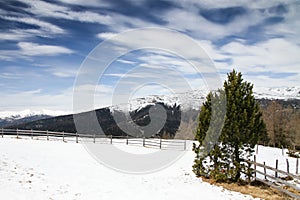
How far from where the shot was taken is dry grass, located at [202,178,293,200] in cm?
1286

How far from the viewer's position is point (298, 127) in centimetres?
4500

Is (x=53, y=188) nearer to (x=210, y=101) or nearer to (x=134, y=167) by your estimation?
(x=134, y=167)

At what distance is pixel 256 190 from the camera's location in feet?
46.4

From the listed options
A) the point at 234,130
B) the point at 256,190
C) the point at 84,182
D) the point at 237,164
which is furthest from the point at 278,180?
the point at 84,182

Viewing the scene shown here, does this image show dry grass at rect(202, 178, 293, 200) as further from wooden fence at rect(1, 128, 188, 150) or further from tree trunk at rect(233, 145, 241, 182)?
wooden fence at rect(1, 128, 188, 150)

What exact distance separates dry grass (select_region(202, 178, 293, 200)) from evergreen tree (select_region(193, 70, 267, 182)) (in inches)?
21.2

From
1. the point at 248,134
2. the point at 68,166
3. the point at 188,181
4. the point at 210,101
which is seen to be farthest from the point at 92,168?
the point at 248,134

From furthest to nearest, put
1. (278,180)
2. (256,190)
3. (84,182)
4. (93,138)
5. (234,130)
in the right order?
(93,138) < (234,130) < (84,182) < (256,190) < (278,180)

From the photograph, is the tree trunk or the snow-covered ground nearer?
the snow-covered ground

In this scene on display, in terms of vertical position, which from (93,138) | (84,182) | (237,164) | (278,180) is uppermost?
(237,164)

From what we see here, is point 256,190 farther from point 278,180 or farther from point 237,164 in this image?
point 237,164

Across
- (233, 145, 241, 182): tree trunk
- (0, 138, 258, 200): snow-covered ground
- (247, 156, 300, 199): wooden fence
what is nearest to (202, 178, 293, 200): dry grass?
(247, 156, 300, 199): wooden fence

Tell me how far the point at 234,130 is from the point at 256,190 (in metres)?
3.54

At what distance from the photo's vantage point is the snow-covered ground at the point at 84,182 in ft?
39.5
